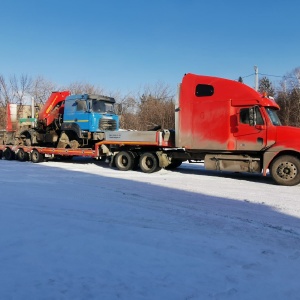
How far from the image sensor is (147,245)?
14.8ft

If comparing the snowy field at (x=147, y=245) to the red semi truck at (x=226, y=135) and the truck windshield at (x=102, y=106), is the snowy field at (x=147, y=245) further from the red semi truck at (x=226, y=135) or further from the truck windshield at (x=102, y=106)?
the truck windshield at (x=102, y=106)

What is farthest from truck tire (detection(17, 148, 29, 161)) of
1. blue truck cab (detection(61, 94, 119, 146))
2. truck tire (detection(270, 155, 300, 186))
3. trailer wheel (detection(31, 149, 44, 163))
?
truck tire (detection(270, 155, 300, 186))

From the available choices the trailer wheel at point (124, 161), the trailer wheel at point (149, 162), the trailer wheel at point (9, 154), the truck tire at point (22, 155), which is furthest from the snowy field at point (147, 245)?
the trailer wheel at point (9, 154)

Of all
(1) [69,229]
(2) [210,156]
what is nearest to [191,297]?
(1) [69,229]

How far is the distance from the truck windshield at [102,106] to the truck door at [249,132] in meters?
7.16

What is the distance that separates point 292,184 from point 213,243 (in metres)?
6.15

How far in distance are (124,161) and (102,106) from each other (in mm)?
3654

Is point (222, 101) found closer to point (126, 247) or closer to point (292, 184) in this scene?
point (292, 184)

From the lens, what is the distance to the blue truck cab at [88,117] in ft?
50.3

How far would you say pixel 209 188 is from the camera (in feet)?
30.1

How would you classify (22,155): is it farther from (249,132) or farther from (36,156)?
(249,132)

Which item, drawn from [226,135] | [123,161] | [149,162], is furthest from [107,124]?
[226,135]

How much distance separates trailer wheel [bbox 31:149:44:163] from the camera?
674 inches

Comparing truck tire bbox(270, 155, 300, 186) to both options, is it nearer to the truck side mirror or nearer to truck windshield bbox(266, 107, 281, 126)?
truck windshield bbox(266, 107, 281, 126)
